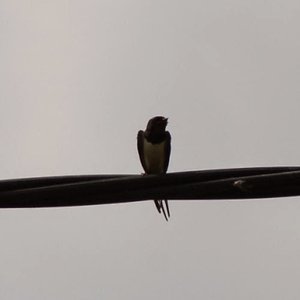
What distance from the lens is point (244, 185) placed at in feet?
12.5

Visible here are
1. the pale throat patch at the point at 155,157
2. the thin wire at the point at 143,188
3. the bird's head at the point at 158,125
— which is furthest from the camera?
the bird's head at the point at 158,125

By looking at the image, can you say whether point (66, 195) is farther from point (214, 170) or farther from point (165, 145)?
point (165, 145)

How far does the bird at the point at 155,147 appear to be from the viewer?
8.27m

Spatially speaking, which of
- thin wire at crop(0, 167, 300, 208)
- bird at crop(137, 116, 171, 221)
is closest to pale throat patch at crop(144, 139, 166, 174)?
bird at crop(137, 116, 171, 221)

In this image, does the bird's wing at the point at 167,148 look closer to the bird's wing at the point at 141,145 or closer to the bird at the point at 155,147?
the bird at the point at 155,147

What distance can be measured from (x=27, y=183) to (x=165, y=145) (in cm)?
451

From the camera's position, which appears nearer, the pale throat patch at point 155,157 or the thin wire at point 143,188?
the thin wire at point 143,188

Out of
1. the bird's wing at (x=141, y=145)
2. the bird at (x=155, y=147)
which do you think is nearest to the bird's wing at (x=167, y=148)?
the bird at (x=155, y=147)

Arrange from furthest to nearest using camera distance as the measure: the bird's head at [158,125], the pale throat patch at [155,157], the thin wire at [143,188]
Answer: the bird's head at [158,125] < the pale throat patch at [155,157] < the thin wire at [143,188]

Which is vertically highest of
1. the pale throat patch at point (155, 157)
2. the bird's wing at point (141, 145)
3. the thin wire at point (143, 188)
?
the bird's wing at point (141, 145)

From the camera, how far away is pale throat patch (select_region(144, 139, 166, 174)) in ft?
27.1

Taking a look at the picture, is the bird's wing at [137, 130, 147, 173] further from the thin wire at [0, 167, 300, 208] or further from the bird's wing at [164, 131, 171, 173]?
the thin wire at [0, 167, 300, 208]

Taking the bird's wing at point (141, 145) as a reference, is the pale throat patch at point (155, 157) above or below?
below

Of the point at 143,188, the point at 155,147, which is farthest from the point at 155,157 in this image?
the point at 143,188
